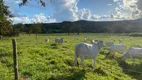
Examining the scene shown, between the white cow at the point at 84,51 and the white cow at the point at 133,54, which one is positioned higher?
the white cow at the point at 84,51

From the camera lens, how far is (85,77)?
625 inches

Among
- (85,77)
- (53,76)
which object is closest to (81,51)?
(85,77)

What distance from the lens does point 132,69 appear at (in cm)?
2398

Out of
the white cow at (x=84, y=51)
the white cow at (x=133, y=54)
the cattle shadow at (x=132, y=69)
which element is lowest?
the cattle shadow at (x=132, y=69)

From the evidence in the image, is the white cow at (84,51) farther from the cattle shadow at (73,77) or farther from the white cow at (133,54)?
the white cow at (133,54)

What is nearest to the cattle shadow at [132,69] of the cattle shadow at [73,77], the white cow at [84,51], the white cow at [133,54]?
the white cow at [133,54]

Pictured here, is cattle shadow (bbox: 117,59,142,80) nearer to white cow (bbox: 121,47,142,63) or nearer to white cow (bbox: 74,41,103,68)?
Result: white cow (bbox: 121,47,142,63)

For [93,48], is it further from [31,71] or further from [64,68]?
[31,71]

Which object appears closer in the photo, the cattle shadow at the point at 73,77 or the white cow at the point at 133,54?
the cattle shadow at the point at 73,77

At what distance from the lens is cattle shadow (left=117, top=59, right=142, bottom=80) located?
70.7ft

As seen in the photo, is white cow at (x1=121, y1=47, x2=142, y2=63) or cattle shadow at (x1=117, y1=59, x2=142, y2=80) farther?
white cow at (x1=121, y1=47, x2=142, y2=63)

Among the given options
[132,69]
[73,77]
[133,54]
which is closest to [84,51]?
[73,77]

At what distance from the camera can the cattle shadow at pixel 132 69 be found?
70.7ft

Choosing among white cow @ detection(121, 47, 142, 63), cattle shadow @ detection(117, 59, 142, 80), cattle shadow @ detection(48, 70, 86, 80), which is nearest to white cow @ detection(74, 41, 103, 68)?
cattle shadow @ detection(48, 70, 86, 80)
